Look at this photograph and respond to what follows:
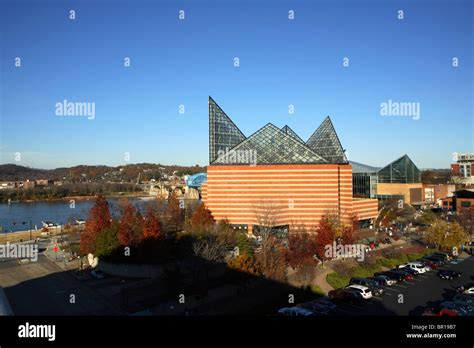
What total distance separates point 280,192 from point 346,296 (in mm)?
13200

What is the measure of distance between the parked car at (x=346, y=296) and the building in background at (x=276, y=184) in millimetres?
11090

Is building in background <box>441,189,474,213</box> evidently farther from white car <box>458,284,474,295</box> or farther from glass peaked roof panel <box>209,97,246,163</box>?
white car <box>458,284,474,295</box>

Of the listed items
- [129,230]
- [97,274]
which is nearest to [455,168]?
[129,230]

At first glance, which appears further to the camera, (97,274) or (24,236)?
(24,236)

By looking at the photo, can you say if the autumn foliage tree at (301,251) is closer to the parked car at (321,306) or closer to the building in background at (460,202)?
the parked car at (321,306)

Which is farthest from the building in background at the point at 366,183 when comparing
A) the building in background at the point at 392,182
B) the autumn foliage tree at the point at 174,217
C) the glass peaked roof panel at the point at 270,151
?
the autumn foliage tree at the point at 174,217

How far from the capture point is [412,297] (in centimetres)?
1148

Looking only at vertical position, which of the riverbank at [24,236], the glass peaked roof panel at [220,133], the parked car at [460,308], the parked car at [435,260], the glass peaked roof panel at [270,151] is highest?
the glass peaked roof panel at [220,133]

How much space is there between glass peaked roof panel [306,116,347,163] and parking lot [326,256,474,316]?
14593 mm

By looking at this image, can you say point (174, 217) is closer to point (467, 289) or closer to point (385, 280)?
point (385, 280)

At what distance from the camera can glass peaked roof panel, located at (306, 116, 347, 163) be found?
28672 mm

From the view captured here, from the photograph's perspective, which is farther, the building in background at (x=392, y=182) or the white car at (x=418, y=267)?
the building in background at (x=392, y=182)

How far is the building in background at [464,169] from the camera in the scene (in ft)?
166

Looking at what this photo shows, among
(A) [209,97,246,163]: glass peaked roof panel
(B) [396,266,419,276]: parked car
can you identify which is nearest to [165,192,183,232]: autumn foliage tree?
(A) [209,97,246,163]: glass peaked roof panel
